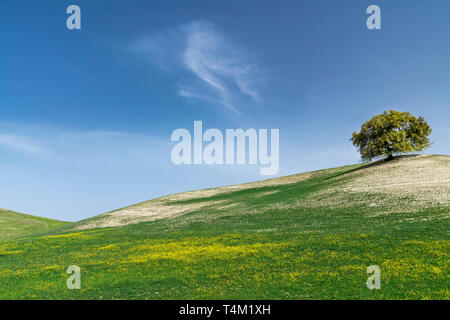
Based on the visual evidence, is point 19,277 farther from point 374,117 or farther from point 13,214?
point 13,214

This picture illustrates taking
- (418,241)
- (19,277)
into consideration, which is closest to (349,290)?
(418,241)

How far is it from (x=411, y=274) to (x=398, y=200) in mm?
26426

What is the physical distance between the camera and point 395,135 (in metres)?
71.1

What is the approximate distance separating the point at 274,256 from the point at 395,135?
6280 centimetres

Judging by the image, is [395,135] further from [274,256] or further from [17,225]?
[17,225]

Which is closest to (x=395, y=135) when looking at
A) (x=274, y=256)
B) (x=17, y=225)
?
(x=274, y=256)

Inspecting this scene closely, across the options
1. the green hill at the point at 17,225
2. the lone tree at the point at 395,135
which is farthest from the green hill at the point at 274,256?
the green hill at the point at 17,225

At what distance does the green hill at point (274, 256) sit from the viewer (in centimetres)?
1739

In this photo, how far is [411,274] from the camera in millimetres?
17547

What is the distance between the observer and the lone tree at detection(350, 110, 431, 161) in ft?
234

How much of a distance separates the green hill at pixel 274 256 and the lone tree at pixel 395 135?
25.2 m
